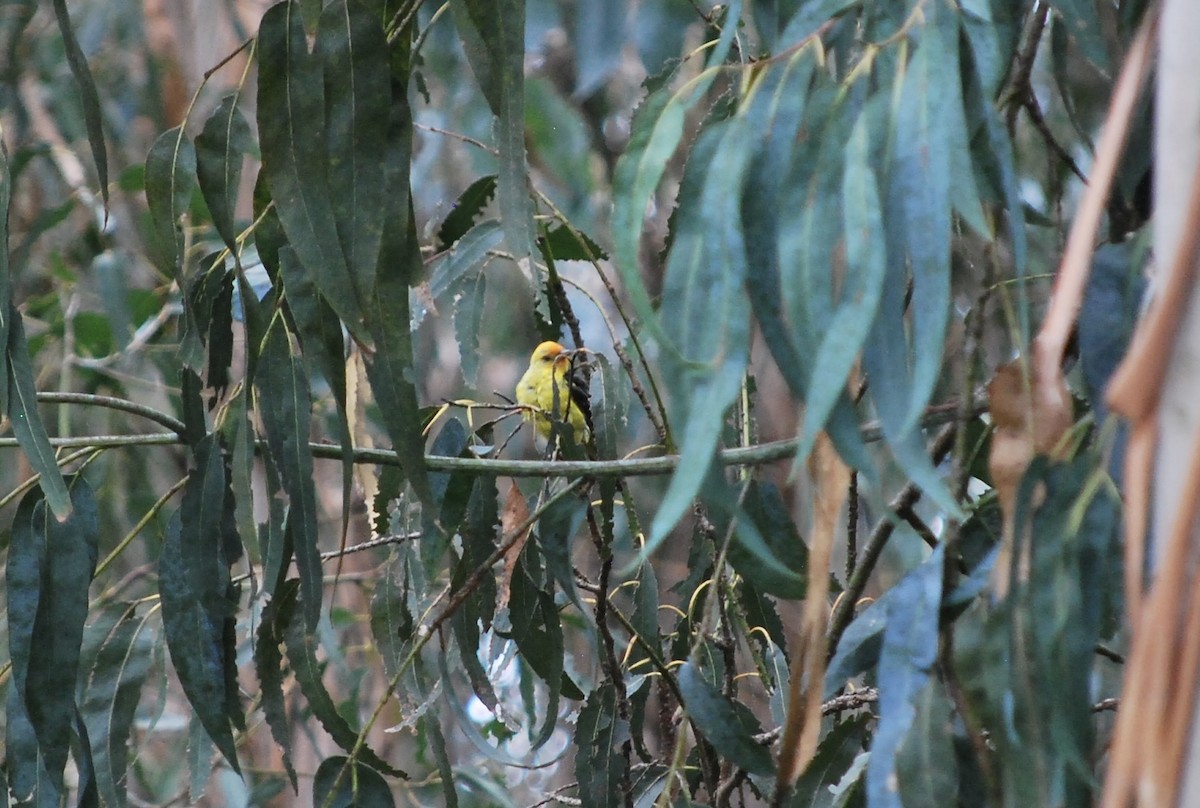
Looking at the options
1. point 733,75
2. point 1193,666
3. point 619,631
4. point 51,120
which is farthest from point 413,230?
point 51,120

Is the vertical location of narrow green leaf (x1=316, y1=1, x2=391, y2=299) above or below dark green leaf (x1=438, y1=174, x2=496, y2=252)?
below

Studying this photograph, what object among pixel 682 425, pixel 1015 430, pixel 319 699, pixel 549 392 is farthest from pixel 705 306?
pixel 549 392

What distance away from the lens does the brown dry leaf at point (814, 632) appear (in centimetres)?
84

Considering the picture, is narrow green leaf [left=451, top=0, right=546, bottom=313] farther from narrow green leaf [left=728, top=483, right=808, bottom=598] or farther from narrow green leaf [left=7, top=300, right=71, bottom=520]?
narrow green leaf [left=7, top=300, right=71, bottom=520]

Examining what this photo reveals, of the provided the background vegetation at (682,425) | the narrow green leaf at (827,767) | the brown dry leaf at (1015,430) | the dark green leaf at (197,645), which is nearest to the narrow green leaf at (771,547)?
the background vegetation at (682,425)

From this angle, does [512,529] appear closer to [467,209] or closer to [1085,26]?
[467,209]

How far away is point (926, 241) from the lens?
2.86 feet

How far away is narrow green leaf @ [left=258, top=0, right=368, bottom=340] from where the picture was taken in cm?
109

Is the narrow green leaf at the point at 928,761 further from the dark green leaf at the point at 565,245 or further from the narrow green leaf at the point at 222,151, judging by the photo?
the dark green leaf at the point at 565,245

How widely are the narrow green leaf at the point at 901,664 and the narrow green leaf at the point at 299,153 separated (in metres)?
0.47

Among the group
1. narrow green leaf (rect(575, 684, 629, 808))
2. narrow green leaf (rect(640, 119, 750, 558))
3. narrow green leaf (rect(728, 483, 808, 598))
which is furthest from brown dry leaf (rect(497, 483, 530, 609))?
narrow green leaf (rect(640, 119, 750, 558))

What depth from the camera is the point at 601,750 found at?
1.40 meters

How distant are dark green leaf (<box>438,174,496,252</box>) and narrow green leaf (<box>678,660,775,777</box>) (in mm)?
853

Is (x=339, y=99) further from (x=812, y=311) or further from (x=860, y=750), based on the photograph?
(x=860, y=750)
